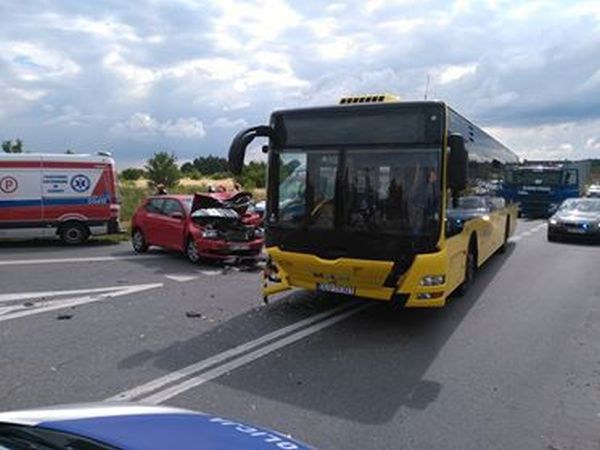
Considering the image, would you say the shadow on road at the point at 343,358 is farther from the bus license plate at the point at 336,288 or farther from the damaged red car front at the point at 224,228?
the damaged red car front at the point at 224,228

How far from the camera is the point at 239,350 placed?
24.6 feet

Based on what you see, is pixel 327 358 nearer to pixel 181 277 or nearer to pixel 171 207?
pixel 181 277

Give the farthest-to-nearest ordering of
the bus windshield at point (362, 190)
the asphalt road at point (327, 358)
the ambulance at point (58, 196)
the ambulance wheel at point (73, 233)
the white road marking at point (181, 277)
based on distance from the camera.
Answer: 1. the ambulance wheel at point (73, 233)
2. the ambulance at point (58, 196)
3. the white road marking at point (181, 277)
4. the bus windshield at point (362, 190)
5. the asphalt road at point (327, 358)

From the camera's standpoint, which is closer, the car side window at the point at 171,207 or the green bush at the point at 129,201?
the car side window at the point at 171,207

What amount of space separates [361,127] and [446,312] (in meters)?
3.01

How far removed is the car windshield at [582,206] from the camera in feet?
73.0

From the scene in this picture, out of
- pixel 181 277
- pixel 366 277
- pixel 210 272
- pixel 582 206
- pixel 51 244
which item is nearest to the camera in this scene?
pixel 366 277

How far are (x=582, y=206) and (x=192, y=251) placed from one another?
1405 centimetres

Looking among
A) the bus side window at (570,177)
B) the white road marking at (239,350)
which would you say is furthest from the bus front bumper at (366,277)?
the bus side window at (570,177)

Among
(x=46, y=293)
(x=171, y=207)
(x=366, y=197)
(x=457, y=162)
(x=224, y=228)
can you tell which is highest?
(x=457, y=162)

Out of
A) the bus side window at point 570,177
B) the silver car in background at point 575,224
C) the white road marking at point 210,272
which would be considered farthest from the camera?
the bus side window at point 570,177

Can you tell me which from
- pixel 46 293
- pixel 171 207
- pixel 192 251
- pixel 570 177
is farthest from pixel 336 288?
pixel 570 177

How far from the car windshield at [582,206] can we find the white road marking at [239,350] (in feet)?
47.9

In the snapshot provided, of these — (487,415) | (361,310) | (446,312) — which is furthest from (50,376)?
(446,312)
